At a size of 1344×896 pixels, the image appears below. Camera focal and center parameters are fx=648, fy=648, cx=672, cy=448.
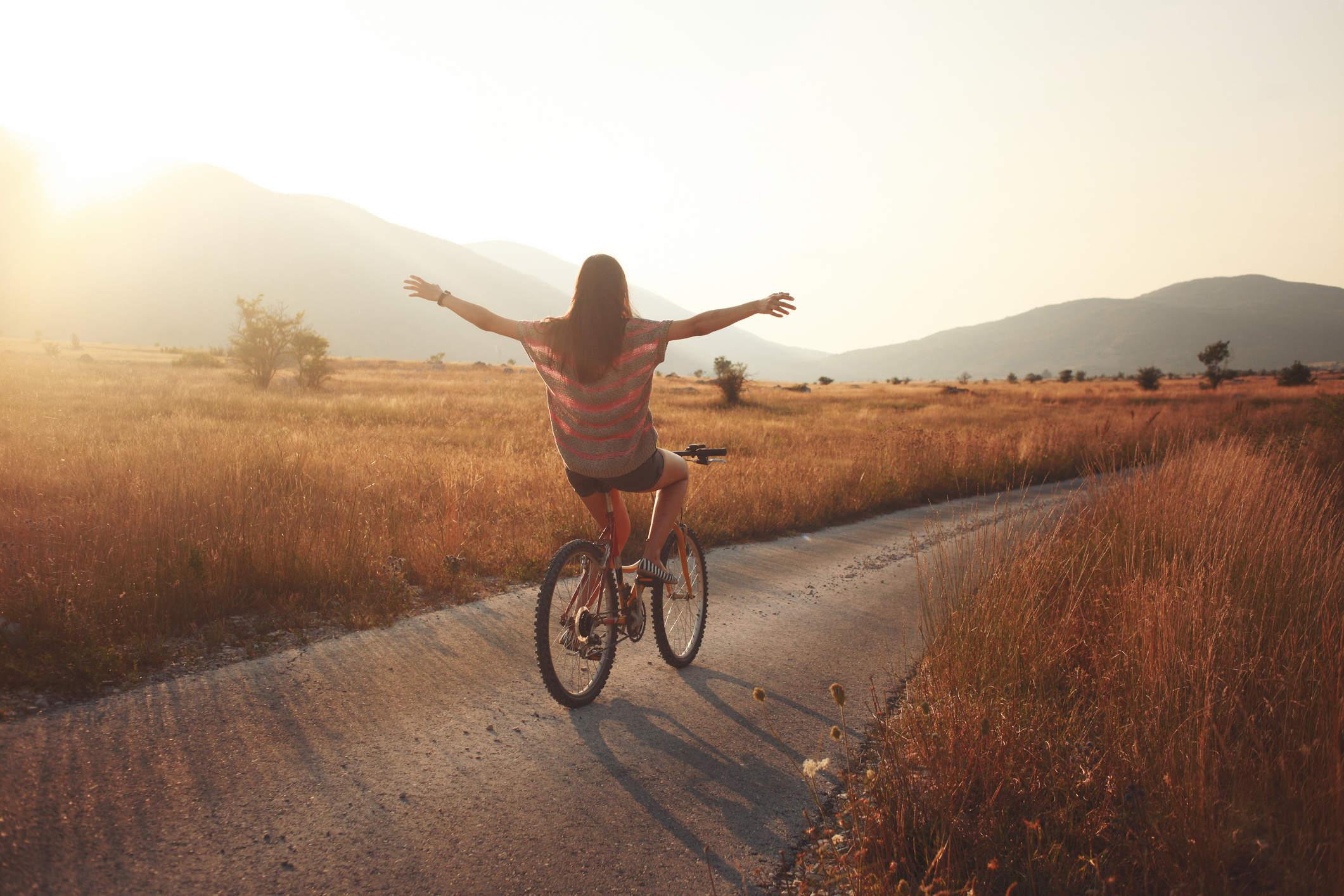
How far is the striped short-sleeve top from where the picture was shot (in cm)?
371

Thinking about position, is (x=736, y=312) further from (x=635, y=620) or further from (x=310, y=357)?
(x=310, y=357)

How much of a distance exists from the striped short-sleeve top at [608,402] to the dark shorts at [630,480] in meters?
0.11

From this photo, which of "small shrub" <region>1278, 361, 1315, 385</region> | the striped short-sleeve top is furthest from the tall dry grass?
"small shrub" <region>1278, 361, 1315, 385</region>

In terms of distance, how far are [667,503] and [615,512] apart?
1.18 feet

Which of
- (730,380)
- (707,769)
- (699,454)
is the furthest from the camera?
(730,380)

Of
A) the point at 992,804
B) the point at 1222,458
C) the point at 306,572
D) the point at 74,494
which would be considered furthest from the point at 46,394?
the point at 1222,458

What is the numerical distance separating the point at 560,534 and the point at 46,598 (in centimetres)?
440

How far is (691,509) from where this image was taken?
9.09 metres

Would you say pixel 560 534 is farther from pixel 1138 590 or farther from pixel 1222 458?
pixel 1222 458

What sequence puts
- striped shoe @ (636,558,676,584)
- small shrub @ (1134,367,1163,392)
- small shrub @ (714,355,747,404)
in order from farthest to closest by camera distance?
small shrub @ (1134,367,1163,392), small shrub @ (714,355,747,404), striped shoe @ (636,558,676,584)

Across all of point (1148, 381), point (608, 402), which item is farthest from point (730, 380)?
point (1148, 381)

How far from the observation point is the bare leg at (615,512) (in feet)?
13.6

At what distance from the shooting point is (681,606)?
4.87 meters

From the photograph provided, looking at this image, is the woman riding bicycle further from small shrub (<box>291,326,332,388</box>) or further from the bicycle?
small shrub (<box>291,326,332,388</box>)
